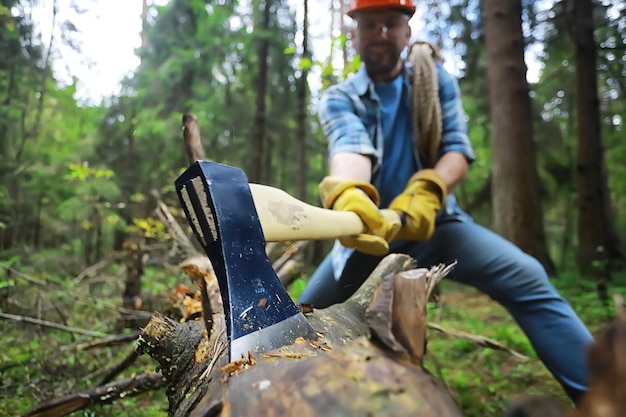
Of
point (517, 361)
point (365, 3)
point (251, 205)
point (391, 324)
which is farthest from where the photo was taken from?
point (517, 361)

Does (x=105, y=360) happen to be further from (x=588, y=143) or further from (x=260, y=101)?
(x=260, y=101)

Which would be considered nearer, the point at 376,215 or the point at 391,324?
the point at 391,324

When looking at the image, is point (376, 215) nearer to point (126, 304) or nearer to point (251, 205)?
point (251, 205)

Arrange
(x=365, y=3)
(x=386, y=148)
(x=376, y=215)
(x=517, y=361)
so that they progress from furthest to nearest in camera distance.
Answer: (x=517, y=361) < (x=386, y=148) < (x=365, y=3) < (x=376, y=215)

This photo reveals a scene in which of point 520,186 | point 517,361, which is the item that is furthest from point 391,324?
point 520,186

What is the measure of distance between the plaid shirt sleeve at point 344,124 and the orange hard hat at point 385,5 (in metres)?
0.44

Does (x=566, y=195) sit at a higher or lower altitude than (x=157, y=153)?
lower

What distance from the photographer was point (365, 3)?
7.72ft

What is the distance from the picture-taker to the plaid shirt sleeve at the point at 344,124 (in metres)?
2.33

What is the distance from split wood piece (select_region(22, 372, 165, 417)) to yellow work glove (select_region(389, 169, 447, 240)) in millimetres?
1277

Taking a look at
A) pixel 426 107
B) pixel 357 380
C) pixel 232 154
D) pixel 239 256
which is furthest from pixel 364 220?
pixel 232 154

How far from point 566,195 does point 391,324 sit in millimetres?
10893

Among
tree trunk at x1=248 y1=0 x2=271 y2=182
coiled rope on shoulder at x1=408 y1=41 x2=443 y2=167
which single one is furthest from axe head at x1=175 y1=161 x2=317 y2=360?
tree trunk at x1=248 y1=0 x2=271 y2=182

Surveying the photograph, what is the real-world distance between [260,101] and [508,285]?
889 centimetres
